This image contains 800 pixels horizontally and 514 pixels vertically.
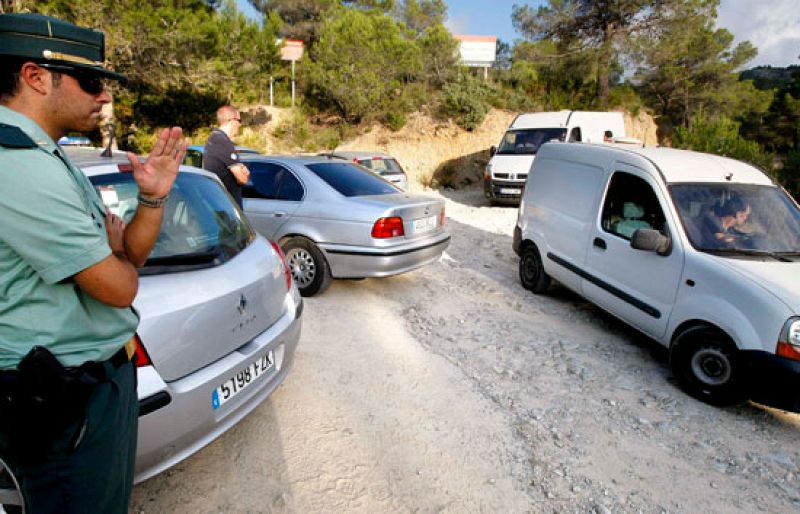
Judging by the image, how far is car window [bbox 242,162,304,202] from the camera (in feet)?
17.6

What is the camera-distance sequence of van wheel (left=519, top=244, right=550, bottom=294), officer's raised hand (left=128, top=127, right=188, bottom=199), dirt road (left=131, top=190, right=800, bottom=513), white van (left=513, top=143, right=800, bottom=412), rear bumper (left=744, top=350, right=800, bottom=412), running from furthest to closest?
van wheel (left=519, top=244, right=550, bottom=294) < white van (left=513, top=143, right=800, bottom=412) < rear bumper (left=744, top=350, right=800, bottom=412) < dirt road (left=131, top=190, right=800, bottom=513) < officer's raised hand (left=128, top=127, right=188, bottom=199)

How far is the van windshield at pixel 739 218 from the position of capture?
3863 millimetres

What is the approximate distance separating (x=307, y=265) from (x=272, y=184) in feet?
3.54

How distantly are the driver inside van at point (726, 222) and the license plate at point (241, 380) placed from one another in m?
3.51

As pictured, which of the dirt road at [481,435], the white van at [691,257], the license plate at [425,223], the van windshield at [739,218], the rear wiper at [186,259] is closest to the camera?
the rear wiper at [186,259]

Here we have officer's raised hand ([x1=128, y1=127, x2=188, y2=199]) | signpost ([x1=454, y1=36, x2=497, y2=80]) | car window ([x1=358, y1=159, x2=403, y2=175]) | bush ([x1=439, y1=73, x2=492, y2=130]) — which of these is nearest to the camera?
officer's raised hand ([x1=128, y1=127, x2=188, y2=199])

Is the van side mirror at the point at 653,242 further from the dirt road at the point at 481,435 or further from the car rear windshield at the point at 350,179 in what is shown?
the car rear windshield at the point at 350,179

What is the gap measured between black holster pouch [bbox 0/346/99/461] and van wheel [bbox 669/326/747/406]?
378cm

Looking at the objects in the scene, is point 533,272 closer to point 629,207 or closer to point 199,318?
point 629,207

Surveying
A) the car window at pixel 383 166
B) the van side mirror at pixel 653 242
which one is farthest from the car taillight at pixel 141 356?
the car window at pixel 383 166

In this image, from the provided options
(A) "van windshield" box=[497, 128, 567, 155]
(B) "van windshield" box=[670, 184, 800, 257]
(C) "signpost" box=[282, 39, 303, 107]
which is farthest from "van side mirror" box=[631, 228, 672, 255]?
(C) "signpost" box=[282, 39, 303, 107]

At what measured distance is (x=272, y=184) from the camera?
5531mm

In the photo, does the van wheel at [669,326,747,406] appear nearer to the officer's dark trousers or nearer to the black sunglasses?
the officer's dark trousers

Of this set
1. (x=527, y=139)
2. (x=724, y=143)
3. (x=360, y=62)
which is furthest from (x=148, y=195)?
(x=360, y=62)
